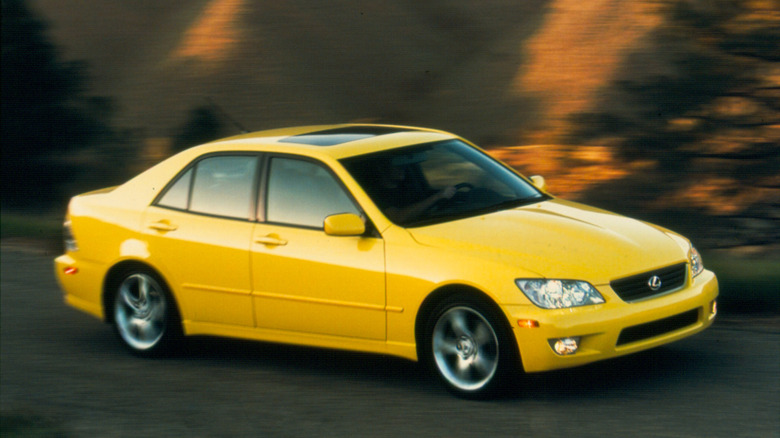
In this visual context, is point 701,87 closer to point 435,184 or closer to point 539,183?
point 539,183

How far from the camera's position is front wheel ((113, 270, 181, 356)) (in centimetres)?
865

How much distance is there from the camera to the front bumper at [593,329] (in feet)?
22.2

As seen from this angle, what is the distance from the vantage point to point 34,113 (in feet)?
65.8

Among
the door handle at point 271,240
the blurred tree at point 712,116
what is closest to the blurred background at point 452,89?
the blurred tree at point 712,116

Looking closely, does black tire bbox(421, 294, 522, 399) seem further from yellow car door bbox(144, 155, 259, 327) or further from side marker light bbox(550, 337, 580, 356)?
yellow car door bbox(144, 155, 259, 327)

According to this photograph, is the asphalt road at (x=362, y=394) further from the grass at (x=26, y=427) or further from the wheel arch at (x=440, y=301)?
the wheel arch at (x=440, y=301)

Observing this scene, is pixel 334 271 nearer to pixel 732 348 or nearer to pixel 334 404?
pixel 334 404

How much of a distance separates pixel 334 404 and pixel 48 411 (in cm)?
172

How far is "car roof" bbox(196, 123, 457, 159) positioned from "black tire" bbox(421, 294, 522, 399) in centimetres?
145

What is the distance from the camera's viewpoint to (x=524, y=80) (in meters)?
30.8

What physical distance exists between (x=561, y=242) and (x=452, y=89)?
2512cm

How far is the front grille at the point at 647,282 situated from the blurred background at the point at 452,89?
2.01 m

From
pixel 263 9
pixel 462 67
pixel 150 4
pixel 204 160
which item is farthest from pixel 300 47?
pixel 204 160

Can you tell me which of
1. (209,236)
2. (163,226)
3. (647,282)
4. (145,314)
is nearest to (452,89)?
(145,314)
